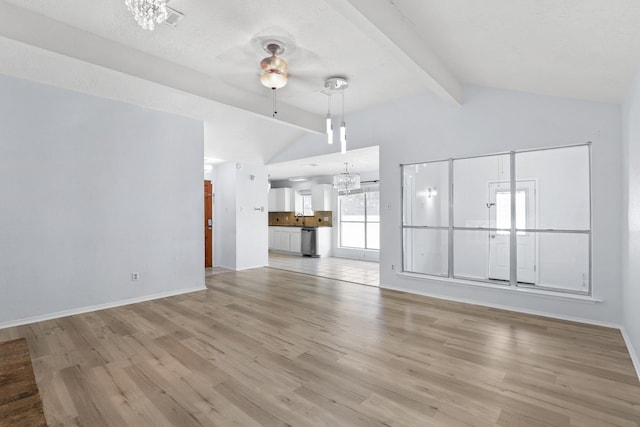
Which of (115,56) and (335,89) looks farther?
(335,89)

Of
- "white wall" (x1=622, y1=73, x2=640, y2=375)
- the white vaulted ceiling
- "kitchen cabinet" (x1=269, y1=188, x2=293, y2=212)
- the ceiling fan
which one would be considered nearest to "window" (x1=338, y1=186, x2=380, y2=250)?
"kitchen cabinet" (x1=269, y1=188, x2=293, y2=212)

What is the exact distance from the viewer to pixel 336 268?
760 centimetres

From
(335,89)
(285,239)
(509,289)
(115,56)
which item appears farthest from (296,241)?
(115,56)

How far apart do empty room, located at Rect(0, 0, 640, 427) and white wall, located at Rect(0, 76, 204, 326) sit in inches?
1.0

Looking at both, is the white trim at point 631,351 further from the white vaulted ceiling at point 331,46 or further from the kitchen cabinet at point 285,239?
the kitchen cabinet at point 285,239

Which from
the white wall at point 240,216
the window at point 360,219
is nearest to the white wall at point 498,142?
the white wall at point 240,216

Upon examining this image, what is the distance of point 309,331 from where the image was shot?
135 inches

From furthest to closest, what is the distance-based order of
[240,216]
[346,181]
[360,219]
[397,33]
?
[360,219] → [346,181] → [240,216] → [397,33]

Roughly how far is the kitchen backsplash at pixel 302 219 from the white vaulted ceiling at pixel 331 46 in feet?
18.9

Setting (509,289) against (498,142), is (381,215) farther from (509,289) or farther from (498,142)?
(509,289)

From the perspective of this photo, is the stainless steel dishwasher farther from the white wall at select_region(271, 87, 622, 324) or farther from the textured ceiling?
the textured ceiling

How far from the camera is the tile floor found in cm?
632

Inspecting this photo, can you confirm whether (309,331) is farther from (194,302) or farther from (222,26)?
(222,26)

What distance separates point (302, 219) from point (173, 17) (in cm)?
811
